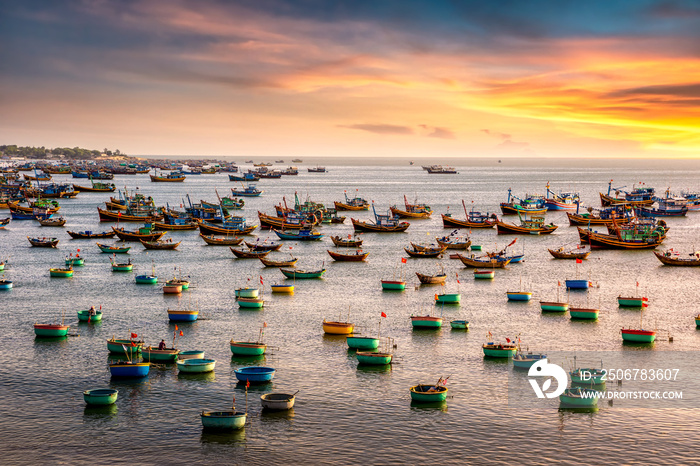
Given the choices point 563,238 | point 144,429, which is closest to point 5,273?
point 144,429

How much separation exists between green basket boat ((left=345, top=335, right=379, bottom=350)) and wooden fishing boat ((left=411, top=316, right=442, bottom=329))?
781cm

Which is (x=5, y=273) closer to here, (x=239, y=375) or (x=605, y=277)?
(x=239, y=375)

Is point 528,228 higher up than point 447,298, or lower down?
higher up

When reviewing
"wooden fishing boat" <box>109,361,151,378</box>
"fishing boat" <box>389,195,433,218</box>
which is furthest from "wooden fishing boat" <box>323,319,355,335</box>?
"fishing boat" <box>389,195,433,218</box>

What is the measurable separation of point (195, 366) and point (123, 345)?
7.67 m

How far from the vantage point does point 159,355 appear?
2018 inches

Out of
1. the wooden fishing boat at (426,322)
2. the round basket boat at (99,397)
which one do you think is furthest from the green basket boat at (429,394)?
the round basket boat at (99,397)

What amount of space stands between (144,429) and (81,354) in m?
16.5

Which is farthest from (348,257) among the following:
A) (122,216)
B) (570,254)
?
(122,216)

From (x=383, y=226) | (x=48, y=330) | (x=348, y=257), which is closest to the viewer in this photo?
(x=48, y=330)

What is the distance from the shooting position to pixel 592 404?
147 ft

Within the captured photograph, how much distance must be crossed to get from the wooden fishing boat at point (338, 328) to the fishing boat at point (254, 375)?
41.4 feet

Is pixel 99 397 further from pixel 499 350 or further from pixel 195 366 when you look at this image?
pixel 499 350

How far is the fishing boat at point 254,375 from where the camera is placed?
47.1m
